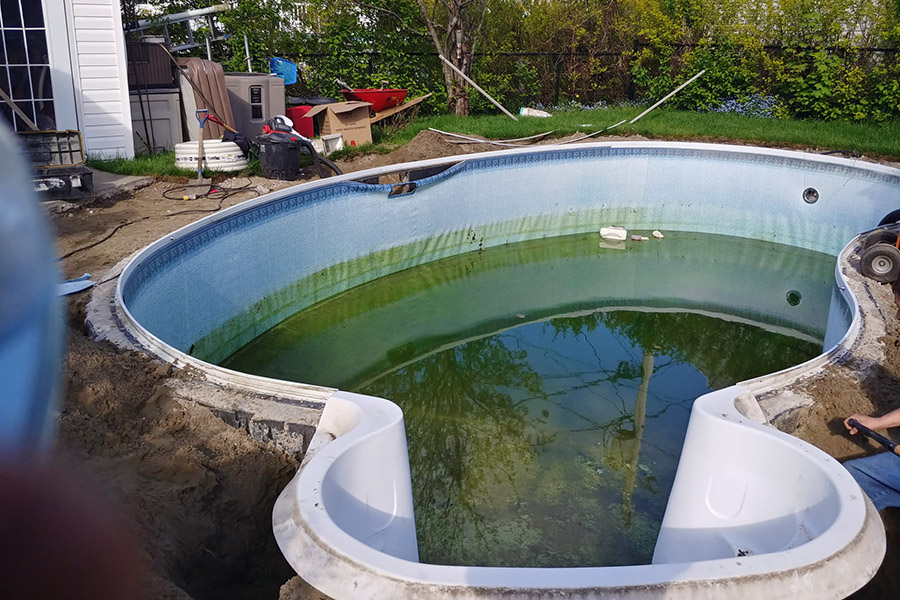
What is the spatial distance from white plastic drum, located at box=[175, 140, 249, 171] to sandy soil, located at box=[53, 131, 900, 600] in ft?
15.3

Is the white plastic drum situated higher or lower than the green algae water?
higher

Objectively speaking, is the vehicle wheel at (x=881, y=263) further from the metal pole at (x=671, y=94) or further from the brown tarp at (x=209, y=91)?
the brown tarp at (x=209, y=91)

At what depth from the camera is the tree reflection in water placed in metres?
3.81

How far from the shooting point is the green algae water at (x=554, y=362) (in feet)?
13.0

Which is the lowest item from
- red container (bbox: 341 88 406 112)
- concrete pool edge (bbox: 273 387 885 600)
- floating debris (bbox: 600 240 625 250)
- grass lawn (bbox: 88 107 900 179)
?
floating debris (bbox: 600 240 625 250)

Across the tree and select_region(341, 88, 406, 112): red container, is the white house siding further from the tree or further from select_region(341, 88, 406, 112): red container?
the tree

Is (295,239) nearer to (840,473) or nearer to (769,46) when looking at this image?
(840,473)

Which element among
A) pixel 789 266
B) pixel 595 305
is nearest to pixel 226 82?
pixel 595 305

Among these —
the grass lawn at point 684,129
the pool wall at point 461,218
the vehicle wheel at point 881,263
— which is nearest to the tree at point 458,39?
the grass lawn at point 684,129

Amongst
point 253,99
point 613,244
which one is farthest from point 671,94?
point 253,99

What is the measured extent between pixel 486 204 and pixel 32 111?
4.79 meters

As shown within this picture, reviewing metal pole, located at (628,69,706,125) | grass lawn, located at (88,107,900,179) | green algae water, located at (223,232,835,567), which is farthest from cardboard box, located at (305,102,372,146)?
metal pole, located at (628,69,706,125)

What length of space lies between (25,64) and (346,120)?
12.1 feet

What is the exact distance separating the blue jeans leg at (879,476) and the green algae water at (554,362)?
995 mm
